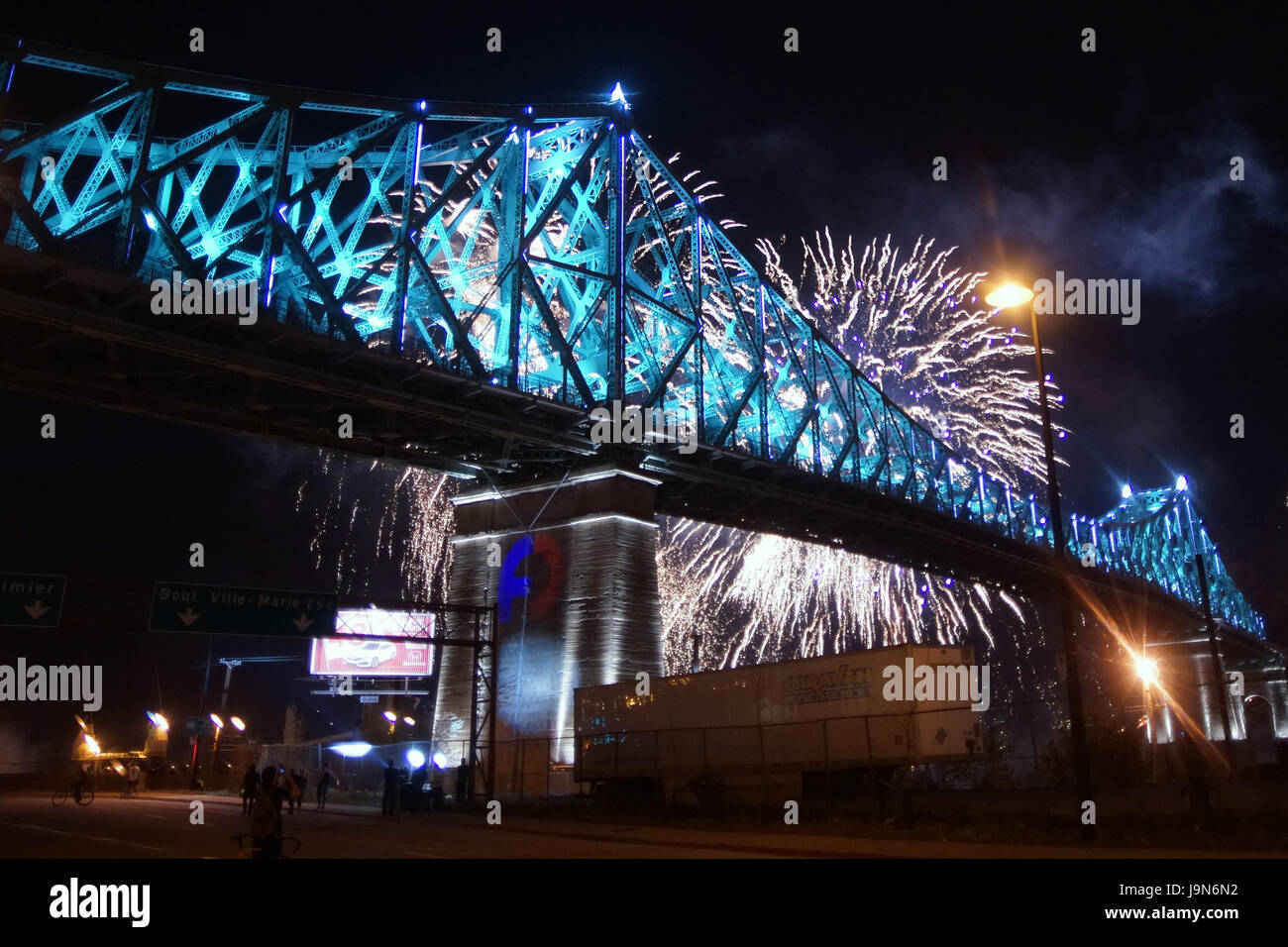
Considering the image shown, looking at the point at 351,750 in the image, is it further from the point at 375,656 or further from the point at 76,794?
the point at 76,794

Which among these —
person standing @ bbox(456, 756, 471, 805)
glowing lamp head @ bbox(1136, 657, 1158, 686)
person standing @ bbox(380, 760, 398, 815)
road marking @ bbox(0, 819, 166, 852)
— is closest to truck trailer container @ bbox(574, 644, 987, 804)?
person standing @ bbox(456, 756, 471, 805)

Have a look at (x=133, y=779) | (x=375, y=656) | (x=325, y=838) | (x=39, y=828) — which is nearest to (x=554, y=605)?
(x=375, y=656)

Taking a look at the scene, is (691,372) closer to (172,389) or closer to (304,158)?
(304,158)

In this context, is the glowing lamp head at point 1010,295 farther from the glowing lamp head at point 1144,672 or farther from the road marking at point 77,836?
the glowing lamp head at point 1144,672

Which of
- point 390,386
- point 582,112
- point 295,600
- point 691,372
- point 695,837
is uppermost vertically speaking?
point 582,112

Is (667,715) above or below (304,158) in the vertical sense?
below
